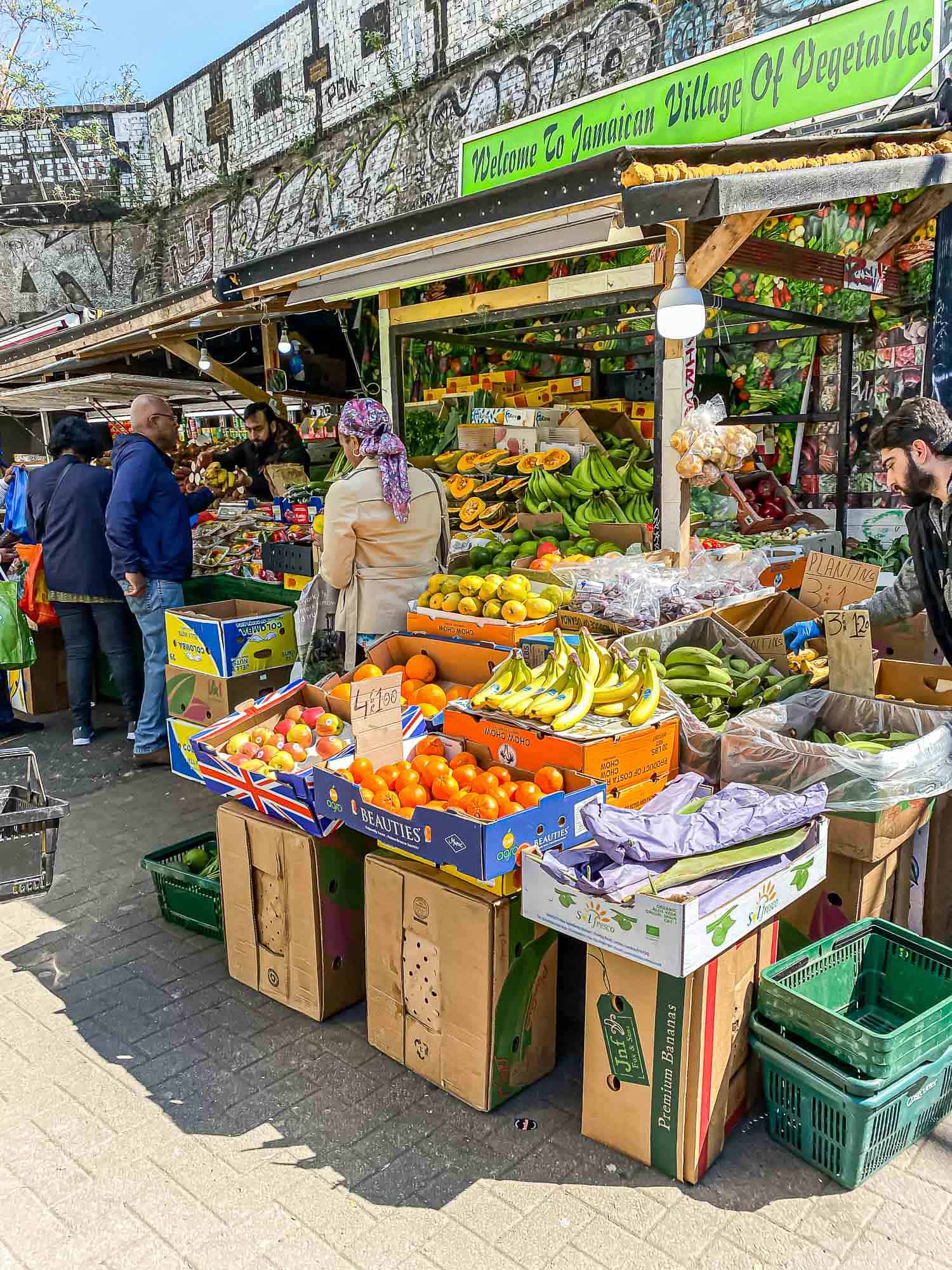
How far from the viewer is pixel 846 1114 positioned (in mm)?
2365

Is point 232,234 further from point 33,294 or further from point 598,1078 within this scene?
point 598,1078

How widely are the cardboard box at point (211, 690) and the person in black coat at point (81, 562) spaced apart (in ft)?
3.75

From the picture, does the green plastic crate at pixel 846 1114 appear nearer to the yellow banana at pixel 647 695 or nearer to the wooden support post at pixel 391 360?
the yellow banana at pixel 647 695

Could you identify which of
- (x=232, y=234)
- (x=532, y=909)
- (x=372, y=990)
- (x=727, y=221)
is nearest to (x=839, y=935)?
(x=532, y=909)

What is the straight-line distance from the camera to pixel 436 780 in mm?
2975

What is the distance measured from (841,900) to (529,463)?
3.93 m

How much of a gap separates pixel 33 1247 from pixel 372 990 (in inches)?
45.5

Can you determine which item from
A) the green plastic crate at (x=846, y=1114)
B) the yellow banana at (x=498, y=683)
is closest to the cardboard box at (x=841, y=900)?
the green plastic crate at (x=846, y=1114)

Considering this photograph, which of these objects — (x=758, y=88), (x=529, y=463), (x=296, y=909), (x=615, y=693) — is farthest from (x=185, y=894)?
(x=758, y=88)

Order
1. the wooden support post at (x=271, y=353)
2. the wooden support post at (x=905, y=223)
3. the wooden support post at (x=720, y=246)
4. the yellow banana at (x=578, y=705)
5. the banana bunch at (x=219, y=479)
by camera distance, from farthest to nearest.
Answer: the banana bunch at (x=219, y=479)
the wooden support post at (x=271, y=353)
the wooden support post at (x=905, y=223)
the wooden support post at (x=720, y=246)
the yellow banana at (x=578, y=705)

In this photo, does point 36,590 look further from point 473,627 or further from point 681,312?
point 681,312

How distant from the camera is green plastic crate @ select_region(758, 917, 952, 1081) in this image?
2342 mm

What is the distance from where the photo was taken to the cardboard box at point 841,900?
9.42 feet

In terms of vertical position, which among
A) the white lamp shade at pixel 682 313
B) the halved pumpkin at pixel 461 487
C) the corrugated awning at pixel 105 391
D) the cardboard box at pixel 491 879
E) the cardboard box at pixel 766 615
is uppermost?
the corrugated awning at pixel 105 391
